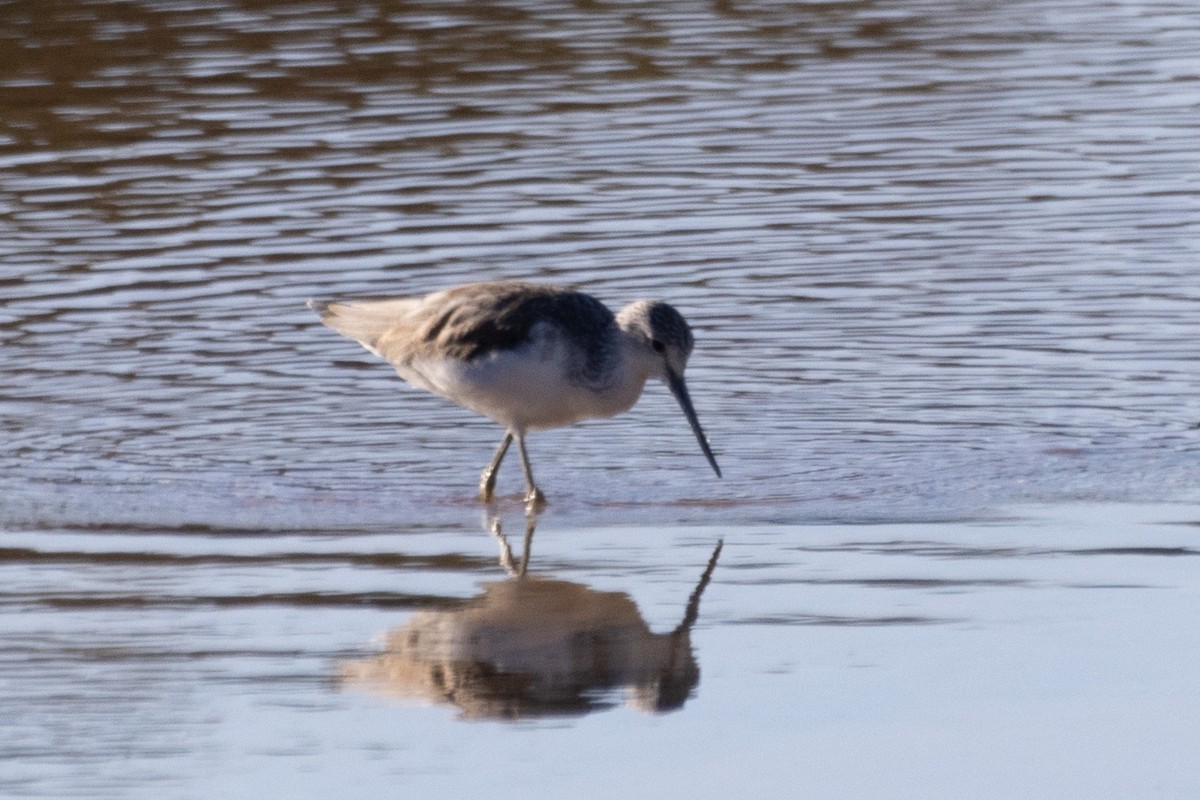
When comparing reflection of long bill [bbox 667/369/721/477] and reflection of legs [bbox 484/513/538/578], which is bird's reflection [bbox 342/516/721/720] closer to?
reflection of legs [bbox 484/513/538/578]

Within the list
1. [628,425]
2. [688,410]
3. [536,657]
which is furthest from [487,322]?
[536,657]

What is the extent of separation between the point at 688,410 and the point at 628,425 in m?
1.23

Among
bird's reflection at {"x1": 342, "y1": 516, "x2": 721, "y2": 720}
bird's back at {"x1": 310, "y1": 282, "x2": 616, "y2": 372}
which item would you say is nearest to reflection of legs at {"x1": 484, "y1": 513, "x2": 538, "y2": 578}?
bird's reflection at {"x1": 342, "y1": 516, "x2": 721, "y2": 720}

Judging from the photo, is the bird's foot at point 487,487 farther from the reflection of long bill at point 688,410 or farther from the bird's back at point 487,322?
the reflection of long bill at point 688,410

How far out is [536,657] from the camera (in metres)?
6.55

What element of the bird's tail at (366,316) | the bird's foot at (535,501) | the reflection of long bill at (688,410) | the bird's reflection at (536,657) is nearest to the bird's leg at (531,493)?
the bird's foot at (535,501)

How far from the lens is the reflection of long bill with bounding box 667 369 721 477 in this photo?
28.3 feet

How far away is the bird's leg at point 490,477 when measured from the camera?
893cm

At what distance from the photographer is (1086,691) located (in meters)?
6.07

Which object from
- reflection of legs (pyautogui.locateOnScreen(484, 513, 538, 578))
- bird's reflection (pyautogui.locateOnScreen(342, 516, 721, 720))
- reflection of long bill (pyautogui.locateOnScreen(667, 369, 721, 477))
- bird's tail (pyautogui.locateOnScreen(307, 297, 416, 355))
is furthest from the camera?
bird's tail (pyautogui.locateOnScreen(307, 297, 416, 355))

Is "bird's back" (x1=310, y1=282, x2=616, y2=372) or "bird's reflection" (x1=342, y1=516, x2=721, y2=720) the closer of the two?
"bird's reflection" (x1=342, y1=516, x2=721, y2=720)

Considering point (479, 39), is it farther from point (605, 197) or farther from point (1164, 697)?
point (1164, 697)

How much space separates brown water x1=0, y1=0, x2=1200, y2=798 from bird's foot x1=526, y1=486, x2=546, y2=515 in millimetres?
65

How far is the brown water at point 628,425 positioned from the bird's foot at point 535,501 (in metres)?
0.06
